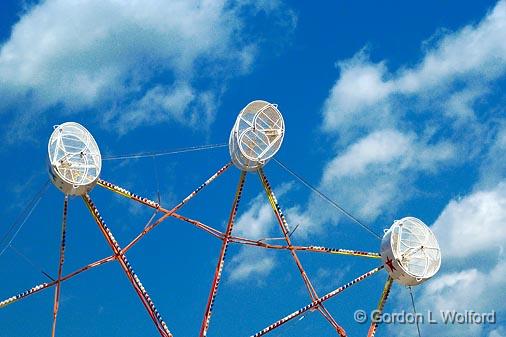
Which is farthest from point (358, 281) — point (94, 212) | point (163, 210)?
point (94, 212)

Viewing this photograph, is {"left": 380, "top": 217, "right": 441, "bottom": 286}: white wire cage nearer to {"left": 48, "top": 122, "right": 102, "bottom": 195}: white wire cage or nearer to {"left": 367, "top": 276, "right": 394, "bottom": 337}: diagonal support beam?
{"left": 367, "top": 276, "right": 394, "bottom": 337}: diagonal support beam

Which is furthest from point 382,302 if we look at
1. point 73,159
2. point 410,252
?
point 73,159

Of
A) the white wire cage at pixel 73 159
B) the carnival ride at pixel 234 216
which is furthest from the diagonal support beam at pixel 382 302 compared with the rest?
the white wire cage at pixel 73 159

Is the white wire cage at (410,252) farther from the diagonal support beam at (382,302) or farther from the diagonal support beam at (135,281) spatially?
the diagonal support beam at (135,281)

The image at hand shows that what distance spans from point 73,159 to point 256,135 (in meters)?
13.5

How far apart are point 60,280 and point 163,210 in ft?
29.4

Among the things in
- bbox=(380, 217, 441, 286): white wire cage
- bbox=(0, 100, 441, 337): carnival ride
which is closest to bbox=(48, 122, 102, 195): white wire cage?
bbox=(0, 100, 441, 337): carnival ride

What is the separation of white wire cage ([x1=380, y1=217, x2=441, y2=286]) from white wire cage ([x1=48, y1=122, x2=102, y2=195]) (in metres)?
22.7

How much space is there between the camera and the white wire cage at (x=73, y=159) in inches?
2510

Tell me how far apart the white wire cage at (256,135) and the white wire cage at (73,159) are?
9.94 m

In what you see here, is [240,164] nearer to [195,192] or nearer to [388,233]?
[195,192]

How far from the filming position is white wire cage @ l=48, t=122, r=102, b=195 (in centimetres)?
6375

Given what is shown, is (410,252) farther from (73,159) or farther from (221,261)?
(73,159)

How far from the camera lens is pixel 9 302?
215 feet
